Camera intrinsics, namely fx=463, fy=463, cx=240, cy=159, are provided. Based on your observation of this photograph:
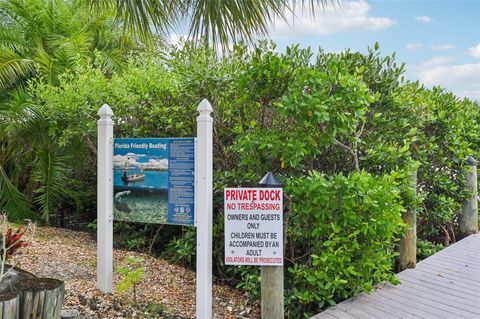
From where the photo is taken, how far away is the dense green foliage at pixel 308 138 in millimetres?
4137

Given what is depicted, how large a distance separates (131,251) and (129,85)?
233 cm

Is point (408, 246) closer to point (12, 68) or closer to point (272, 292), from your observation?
point (272, 292)

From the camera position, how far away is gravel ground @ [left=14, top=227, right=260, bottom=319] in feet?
13.8

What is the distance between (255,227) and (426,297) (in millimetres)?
2183

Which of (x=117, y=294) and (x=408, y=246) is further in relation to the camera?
(x=408, y=246)

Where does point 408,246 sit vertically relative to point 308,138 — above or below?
below

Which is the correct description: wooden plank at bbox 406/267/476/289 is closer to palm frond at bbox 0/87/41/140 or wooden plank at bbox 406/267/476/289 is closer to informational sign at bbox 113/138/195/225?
informational sign at bbox 113/138/195/225

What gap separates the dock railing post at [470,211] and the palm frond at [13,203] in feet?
25.5

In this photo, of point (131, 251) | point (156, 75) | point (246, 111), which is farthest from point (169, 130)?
point (131, 251)

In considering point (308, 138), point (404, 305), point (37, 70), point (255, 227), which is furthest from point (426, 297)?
point (37, 70)

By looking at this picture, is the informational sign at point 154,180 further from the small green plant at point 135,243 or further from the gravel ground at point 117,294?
the small green plant at point 135,243

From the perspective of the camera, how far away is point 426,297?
4613 millimetres

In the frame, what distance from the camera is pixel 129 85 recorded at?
648 cm

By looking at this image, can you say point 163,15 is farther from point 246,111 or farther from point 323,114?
point 323,114
